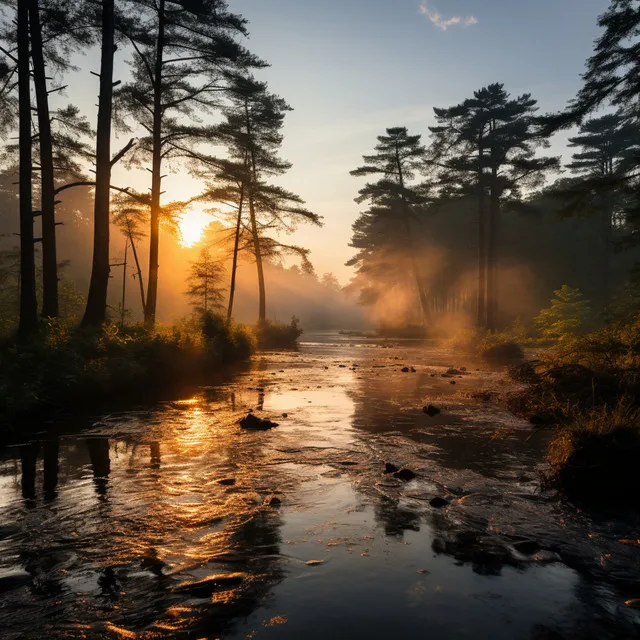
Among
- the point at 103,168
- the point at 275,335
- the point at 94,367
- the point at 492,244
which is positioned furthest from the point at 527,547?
the point at 492,244

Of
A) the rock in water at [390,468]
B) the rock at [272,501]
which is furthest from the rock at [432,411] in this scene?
the rock at [272,501]

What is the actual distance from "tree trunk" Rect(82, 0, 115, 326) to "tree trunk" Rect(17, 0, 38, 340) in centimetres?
163

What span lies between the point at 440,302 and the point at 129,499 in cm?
6568

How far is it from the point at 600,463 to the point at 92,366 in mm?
10498

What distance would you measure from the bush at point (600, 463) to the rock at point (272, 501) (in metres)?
3.22

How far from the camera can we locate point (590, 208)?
1517 centimetres

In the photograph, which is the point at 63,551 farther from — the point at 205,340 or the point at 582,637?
Answer: the point at 205,340

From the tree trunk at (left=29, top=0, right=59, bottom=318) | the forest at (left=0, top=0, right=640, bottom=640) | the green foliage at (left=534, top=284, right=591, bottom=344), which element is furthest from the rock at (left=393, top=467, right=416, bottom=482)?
the green foliage at (left=534, top=284, right=591, bottom=344)

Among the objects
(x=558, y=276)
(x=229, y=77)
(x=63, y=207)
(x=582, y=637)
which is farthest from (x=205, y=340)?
(x=63, y=207)

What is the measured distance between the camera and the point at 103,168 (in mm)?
14852

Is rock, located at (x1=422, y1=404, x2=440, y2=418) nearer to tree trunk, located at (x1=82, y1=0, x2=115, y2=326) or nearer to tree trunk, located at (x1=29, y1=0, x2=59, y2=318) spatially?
tree trunk, located at (x1=82, y1=0, x2=115, y2=326)

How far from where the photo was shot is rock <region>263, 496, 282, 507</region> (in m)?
5.22

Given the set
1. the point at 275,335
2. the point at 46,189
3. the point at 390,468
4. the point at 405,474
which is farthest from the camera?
the point at 275,335

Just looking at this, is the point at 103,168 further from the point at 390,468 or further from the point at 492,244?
the point at 492,244
